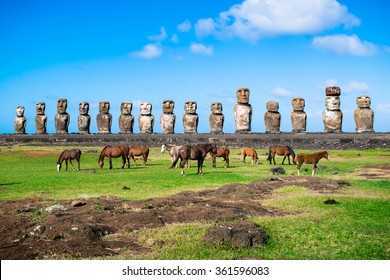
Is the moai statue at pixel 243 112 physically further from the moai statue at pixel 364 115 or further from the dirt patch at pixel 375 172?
the dirt patch at pixel 375 172

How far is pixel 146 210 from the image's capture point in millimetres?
10688

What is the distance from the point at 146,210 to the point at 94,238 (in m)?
2.57

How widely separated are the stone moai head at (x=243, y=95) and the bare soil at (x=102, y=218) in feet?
71.5

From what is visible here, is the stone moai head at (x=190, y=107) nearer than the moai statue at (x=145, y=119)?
Yes

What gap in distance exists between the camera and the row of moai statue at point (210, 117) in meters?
33.5

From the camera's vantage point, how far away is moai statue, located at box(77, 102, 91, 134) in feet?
129

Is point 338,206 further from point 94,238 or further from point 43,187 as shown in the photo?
point 43,187

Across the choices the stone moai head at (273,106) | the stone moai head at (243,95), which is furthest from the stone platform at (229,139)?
the stone moai head at (243,95)

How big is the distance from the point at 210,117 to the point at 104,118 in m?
8.58

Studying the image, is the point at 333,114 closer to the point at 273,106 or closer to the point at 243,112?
the point at 273,106

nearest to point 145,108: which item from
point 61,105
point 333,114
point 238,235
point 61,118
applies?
point 61,118

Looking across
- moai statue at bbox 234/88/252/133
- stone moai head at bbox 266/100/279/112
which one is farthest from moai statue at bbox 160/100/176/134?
stone moai head at bbox 266/100/279/112

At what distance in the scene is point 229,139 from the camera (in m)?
34.5

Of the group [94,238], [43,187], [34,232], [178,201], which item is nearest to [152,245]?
[94,238]
